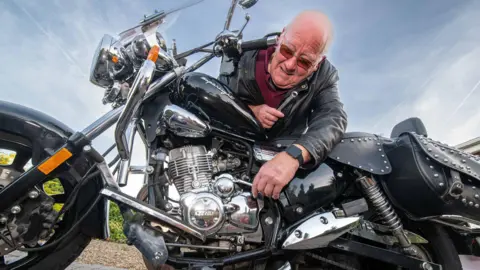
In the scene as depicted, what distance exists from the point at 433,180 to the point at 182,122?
3.81ft

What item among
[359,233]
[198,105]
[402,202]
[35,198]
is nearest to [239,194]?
[198,105]

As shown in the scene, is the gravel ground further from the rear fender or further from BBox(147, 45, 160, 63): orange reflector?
BBox(147, 45, 160, 63): orange reflector

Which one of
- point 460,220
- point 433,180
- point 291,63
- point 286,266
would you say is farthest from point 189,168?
point 460,220

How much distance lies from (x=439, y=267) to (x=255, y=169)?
3.21 feet

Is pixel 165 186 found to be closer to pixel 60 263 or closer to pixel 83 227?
pixel 83 227

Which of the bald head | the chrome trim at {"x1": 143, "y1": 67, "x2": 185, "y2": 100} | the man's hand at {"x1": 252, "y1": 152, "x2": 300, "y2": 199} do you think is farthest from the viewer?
the bald head

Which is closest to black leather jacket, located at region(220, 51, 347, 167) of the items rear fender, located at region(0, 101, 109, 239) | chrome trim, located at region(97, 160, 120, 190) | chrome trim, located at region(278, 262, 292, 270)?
chrome trim, located at region(278, 262, 292, 270)

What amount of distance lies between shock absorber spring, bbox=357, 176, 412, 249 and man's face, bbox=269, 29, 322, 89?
0.60 metres

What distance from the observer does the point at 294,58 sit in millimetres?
1617

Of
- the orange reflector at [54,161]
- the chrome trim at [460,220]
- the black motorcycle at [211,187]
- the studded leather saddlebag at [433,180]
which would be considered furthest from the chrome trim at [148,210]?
the chrome trim at [460,220]

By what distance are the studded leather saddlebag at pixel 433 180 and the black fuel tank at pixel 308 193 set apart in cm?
29

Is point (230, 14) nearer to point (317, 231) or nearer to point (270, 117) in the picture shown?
point (270, 117)

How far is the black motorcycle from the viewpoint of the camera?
1.39 meters

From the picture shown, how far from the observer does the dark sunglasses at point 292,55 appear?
1622 mm
